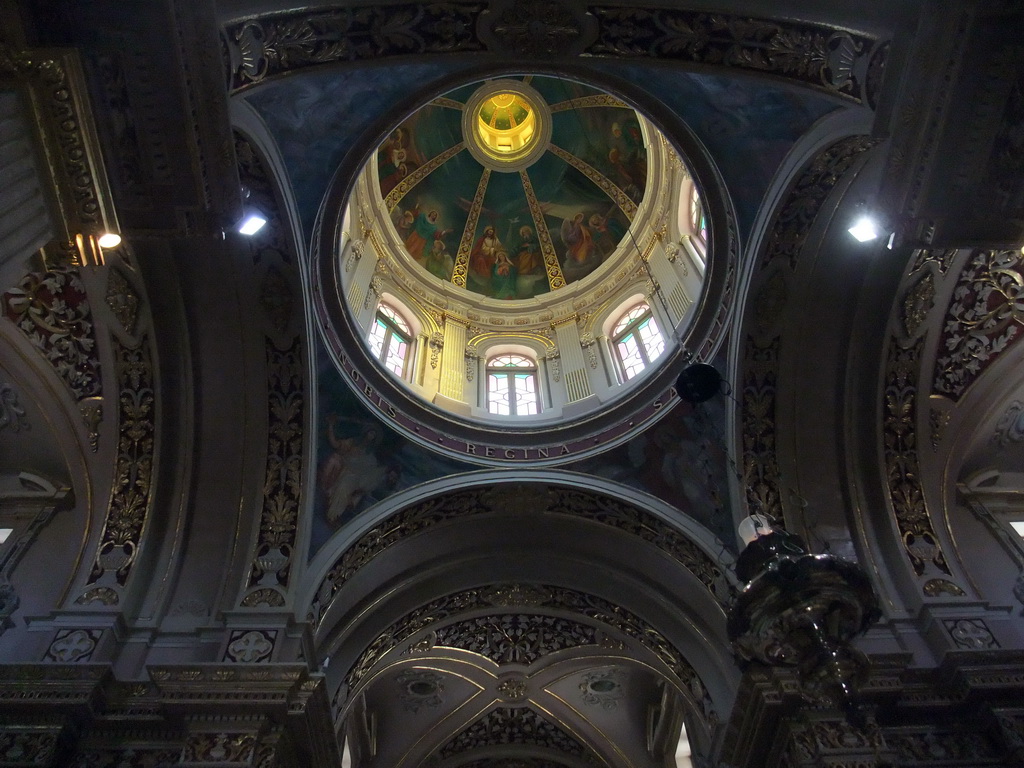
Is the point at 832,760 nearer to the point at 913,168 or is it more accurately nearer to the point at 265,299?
→ the point at 913,168

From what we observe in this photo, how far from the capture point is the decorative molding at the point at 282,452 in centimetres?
941

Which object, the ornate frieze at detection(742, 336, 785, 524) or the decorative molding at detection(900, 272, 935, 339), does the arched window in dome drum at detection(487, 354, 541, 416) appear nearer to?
the ornate frieze at detection(742, 336, 785, 524)

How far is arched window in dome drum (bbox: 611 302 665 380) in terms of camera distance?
12.8 meters

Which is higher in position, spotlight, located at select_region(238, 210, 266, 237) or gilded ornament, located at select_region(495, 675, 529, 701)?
spotlight, located at select_region(238, 210, 266, 237)

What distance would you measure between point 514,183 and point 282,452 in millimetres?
9235

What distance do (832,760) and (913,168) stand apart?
5.23 meters

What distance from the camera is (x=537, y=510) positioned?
10898mm

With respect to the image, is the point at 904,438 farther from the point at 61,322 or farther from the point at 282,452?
the point at 61,322

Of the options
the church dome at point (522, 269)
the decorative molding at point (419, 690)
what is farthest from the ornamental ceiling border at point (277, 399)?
the decorative molding at point (419, 690)

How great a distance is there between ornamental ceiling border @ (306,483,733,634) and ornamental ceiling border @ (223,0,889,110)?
5764mm

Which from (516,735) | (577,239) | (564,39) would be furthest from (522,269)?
(564,39)

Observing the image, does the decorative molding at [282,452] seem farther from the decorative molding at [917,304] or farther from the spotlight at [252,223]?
the decorative molding at [917,304]

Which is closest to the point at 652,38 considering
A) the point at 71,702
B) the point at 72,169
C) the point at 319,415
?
the point at 72,169

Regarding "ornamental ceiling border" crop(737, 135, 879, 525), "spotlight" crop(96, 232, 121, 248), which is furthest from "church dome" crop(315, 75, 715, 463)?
"spotlight" crop(96, 232, 121, 248)
